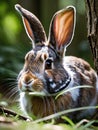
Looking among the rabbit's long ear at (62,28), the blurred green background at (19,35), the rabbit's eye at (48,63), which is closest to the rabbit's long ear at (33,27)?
the rabbit's long ear at (62,28)

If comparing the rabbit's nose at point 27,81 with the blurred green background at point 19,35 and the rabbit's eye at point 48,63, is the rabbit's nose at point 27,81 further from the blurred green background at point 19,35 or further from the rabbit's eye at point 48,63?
the blurred green background at point 19,35

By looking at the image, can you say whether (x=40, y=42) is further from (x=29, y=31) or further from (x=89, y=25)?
(x=89, y=25)

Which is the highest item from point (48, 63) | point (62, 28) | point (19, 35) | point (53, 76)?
point (62, 28)

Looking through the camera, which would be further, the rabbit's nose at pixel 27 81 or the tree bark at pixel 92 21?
the tree bark at pixel 92 21

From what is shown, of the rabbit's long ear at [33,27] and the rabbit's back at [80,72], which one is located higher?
the rabbit's long ear at [33,27]

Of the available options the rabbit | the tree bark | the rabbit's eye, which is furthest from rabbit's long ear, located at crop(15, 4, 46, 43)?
the tree bark

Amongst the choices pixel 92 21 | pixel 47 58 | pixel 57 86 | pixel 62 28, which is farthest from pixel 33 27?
pixel 57 86

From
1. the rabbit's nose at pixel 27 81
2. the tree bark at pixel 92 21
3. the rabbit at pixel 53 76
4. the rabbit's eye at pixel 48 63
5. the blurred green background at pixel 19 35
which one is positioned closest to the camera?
the rabbit's nose at pixel 27 81

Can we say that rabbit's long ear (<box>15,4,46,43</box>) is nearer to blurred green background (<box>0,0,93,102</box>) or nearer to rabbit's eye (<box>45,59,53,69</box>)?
rabbit's eye (<box>45,59,53,69</box>)

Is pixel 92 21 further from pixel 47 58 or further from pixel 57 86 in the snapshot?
pixel 57 86
